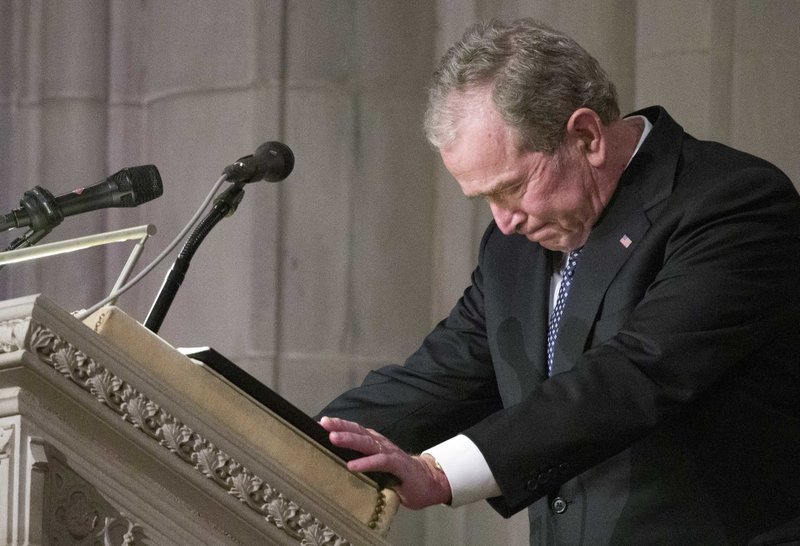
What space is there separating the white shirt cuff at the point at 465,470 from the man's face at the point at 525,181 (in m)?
0.64

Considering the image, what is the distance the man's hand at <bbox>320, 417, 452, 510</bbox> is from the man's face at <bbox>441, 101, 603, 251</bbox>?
2.46 feet

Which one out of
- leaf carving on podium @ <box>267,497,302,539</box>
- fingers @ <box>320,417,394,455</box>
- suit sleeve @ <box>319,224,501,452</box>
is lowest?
suit sleeve @ <box>319,224,501,452</box>

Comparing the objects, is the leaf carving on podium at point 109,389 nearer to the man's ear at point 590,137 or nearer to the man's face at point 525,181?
the man's face at point 525,181

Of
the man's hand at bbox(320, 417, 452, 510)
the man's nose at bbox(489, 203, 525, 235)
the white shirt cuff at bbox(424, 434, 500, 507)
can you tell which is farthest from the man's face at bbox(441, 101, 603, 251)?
the man's hand at bbox(320, 417, 452, 510)

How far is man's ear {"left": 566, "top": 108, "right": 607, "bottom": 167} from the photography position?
3133 mm

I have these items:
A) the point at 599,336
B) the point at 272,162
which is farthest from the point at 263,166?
the point at 599,336

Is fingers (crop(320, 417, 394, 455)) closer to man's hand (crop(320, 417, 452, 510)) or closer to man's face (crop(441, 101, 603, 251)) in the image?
man's hand (crop(320, 417, 452, 510))

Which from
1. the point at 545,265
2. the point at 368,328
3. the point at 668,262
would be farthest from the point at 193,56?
the point at 668,262

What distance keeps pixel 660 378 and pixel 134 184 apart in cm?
111

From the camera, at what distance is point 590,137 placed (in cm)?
316

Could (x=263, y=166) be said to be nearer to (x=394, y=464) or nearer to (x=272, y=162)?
(x=272, y=162)

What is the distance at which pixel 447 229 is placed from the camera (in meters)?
5.39

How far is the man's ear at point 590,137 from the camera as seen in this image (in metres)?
3.13

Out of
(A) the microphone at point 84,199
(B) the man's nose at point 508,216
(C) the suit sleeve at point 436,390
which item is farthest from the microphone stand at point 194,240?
(B) the man's nose at point 508,216
